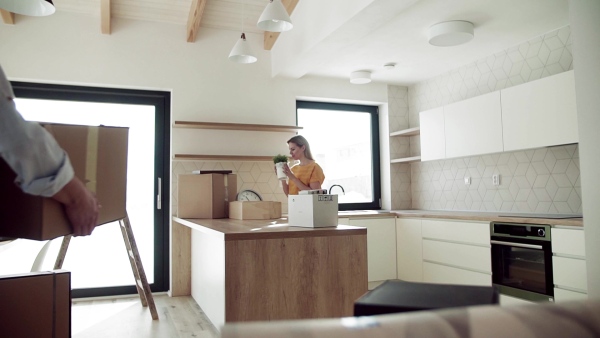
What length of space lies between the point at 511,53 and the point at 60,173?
4306 millimetres

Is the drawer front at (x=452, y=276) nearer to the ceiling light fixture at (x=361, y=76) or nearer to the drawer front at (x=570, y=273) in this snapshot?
the drawer front at (x=570, y=273)

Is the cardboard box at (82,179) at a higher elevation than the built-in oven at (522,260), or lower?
higher

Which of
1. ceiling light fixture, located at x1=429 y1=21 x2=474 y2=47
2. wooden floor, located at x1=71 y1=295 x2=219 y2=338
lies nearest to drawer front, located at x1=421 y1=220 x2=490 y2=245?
ceiling light fixture, located at x1=429 y1=21 x2=474 y2=47

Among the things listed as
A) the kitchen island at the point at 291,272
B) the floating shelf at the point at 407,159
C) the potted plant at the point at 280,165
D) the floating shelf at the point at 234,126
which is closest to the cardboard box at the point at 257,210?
the potted plant at the point at 280,165

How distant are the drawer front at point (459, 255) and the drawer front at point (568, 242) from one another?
0.61m

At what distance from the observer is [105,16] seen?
4246mm

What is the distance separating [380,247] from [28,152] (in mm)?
4221

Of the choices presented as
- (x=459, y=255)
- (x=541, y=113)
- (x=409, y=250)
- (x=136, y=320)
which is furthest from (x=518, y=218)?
(x=136, y=320)

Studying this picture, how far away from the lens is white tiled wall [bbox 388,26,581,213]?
3852 mm

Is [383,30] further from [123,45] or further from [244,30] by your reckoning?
[123,45]

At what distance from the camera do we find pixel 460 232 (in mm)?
4035

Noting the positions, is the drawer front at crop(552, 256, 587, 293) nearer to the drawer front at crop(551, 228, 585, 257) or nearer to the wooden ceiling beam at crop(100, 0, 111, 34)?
the drawer front at crop(551, 228, 585, 257)

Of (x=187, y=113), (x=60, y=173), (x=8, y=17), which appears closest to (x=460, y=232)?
(x=187, y=113)

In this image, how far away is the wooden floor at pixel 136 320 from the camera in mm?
3311
